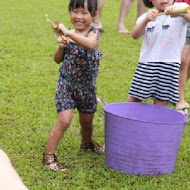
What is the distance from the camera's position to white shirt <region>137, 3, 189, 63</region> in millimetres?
2947

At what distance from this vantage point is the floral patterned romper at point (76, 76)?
8.81 ft

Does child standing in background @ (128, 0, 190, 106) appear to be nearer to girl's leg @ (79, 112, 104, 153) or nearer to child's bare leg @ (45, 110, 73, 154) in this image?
girl's leg @ (79, 112, 104, 153)

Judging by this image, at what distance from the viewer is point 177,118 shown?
2865mm

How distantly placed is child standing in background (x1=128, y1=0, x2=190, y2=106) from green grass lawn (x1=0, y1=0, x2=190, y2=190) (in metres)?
0.44

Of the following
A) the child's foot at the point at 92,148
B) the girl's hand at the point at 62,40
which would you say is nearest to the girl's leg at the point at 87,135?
the child's foot at the point at 92,148

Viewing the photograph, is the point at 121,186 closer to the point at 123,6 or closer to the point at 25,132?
the point at 25,132

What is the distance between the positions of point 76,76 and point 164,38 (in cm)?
64

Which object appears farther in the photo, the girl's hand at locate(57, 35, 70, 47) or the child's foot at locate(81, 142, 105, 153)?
the child's foot at locate(81, 142, 105, 153)

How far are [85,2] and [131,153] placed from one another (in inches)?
34.5

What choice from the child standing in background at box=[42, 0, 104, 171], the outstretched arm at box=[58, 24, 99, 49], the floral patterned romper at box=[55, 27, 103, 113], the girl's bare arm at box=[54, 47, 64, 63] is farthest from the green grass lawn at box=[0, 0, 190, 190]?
the outstretched arm at box=[58, 24, 99, 49]

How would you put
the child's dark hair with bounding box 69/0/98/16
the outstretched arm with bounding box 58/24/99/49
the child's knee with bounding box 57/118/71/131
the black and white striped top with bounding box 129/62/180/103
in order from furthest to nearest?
the black and white striped top with bounding box 129/62/180/103 < the child's knee with bounding box 57/118/71/131 < the child's dark hair with bounding box 69/0/98/16 < the outstretched arm with bounding box 58/24/99/49

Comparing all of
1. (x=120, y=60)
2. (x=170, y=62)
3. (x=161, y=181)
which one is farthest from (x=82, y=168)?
(x=120, y=60)

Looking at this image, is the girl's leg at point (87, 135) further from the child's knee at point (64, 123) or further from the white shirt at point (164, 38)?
the white shirt at point (164, 38)

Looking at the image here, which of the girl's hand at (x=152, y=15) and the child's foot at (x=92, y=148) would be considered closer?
the girl's hand at (x=152, y=15)
